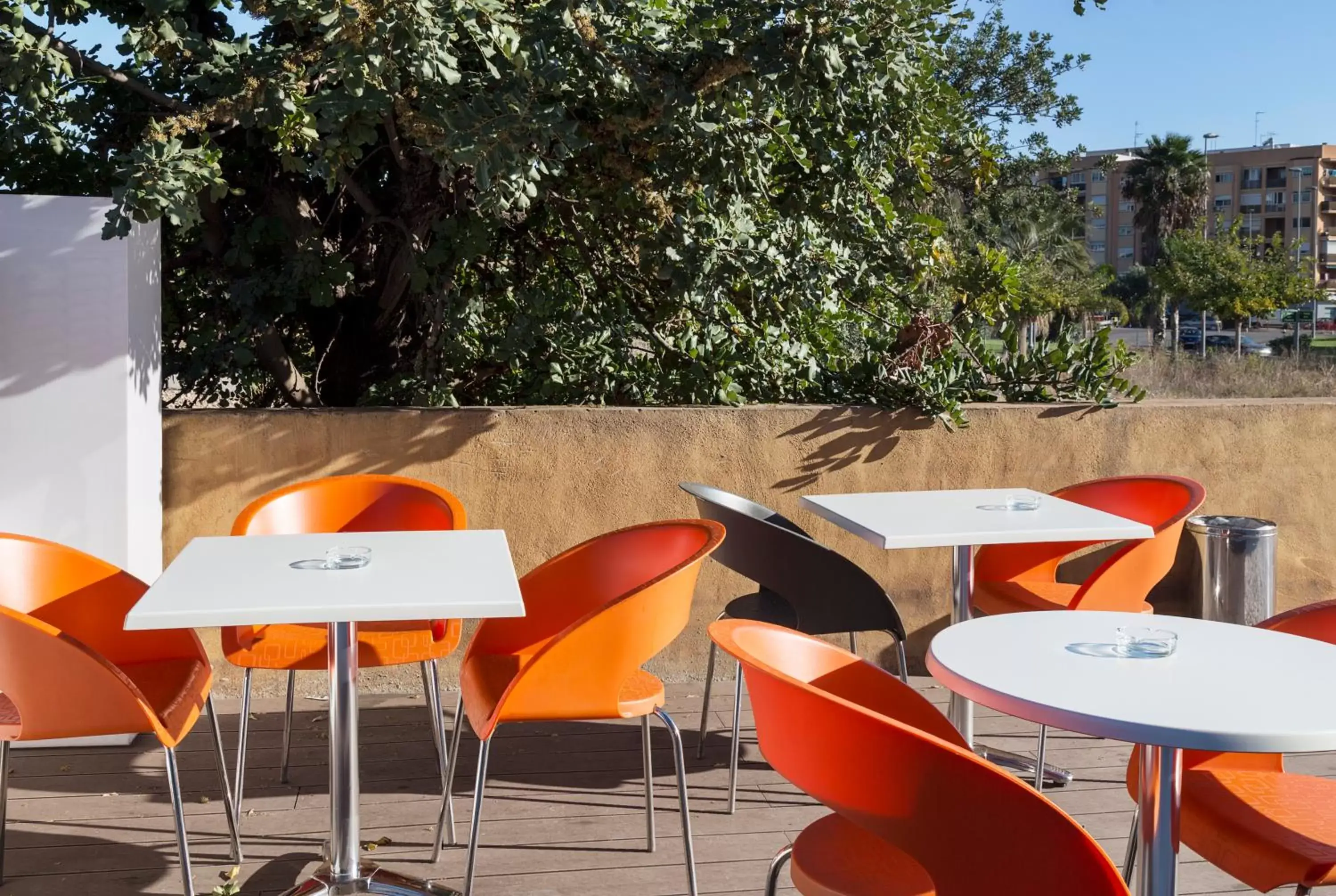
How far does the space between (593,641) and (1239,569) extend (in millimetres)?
3305

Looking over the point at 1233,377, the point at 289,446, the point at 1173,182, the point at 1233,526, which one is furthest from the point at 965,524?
the point at 1173,182

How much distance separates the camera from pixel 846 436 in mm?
5074

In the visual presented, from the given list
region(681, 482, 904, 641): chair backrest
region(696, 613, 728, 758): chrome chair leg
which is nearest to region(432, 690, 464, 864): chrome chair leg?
region(696, 613, 728, 758): chrome chair leg

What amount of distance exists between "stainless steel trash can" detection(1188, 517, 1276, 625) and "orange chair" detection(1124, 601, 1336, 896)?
8.43ft

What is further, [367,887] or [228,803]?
[228,803]

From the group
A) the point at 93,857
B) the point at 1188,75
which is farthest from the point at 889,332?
the point at 1188,75

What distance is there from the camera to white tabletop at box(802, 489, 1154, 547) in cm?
354

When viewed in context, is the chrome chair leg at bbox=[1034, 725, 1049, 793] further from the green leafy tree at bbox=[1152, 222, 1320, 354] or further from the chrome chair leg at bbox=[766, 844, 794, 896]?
the green leafy tree at bbox=[1152, 222, 1320, 354]

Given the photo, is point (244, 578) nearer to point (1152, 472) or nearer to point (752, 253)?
point (752, 253)

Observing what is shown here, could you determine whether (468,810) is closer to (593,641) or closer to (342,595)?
(593,641)

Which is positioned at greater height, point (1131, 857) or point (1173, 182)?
point (1173, 182)

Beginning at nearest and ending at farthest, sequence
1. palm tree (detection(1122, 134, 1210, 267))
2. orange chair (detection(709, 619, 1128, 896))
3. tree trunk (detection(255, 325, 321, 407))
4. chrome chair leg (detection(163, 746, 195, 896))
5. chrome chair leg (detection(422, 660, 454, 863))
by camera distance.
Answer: orange chair (detection(709, 619, 1128, 896)), chrome chair leg (detection(163, 746, 195, 896)), chrome chair leg (detection(422, 660, 454, 863)), tree trunk (detection(255, 325, 321, 407)), palm tree (detection(1122, 134, 1210, 267))

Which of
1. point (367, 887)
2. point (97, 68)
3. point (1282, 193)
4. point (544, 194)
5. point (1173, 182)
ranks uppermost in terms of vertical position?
point (1282, 193)

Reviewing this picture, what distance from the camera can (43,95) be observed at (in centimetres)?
416
